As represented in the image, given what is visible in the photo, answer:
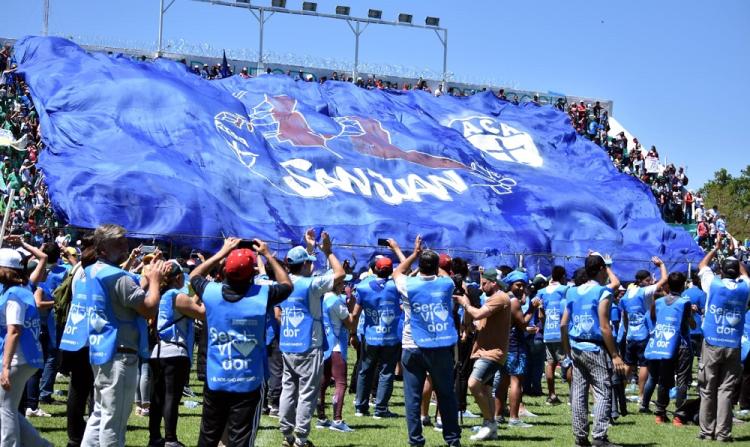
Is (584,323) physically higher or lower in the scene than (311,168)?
lower

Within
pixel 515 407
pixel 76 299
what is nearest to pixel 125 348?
pixel 76 299

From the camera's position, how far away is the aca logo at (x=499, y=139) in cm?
3275

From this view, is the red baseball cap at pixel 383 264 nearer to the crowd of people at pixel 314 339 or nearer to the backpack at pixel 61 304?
the crowd of people at pixel 314 339

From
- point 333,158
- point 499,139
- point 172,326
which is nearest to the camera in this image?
point 172,326

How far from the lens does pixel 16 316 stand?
8344 mm

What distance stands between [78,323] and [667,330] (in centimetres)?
816

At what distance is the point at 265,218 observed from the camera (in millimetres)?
24812

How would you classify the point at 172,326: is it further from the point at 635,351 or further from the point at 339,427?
the point at 635,351

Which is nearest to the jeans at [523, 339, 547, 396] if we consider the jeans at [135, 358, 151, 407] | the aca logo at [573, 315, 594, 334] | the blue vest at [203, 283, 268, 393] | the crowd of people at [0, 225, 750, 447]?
the crowd of people at [0, 225, 750, 447]

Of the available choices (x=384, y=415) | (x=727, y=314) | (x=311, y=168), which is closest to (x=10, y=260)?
(x=384, y=415)

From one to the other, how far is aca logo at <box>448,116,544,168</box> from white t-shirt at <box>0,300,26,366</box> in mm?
24915

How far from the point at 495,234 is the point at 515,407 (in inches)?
588

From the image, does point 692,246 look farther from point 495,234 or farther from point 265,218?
point 265,218

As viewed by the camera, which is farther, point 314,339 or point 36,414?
point 36,414
